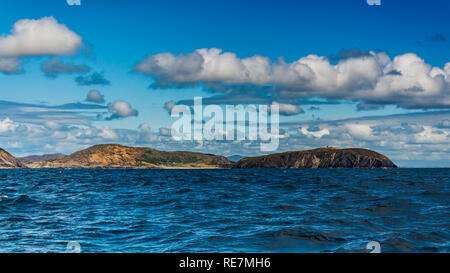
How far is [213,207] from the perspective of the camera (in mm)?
32469

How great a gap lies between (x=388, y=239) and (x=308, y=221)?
6030 mm

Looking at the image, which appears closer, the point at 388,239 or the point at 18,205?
the point at 388,239

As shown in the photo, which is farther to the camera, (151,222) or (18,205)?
(18,205)

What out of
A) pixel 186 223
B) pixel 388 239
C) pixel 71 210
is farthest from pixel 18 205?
pixel 388 239

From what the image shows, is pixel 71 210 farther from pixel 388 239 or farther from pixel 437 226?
pixel 437 226
